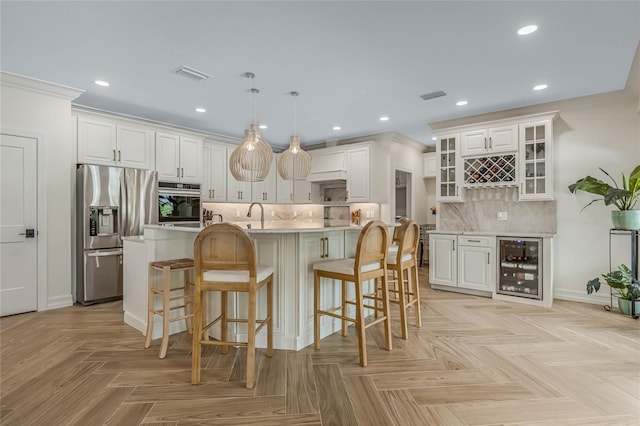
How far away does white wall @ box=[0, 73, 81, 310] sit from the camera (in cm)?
365

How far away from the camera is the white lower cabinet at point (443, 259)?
4.71m

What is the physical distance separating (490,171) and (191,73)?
13.1ft

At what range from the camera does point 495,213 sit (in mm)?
4879

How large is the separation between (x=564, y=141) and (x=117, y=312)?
5849 mm

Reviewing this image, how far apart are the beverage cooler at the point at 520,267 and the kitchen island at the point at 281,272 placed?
2478mm

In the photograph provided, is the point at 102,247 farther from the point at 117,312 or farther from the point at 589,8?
the point at 589,8

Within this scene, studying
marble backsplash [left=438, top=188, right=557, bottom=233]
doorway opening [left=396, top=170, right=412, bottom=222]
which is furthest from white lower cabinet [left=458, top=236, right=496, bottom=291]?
doorway opening [left=396, top=170, right=412, bottom=222]

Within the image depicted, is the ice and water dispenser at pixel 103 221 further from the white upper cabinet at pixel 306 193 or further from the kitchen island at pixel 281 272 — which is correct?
the white upper cabinet at pixel 306 193

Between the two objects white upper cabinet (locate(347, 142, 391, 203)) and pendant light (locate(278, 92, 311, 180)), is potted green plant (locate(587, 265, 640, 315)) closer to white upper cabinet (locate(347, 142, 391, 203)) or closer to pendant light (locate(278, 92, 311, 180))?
white upper cabinet (locate(347, 142, 391, 203))

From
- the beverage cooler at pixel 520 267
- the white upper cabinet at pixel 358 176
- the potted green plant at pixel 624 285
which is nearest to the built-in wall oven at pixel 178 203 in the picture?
the white upper cabinet at pixel 358 176

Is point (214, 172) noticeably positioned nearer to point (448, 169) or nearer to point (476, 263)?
point (448, 169)

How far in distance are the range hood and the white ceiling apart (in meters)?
1.76

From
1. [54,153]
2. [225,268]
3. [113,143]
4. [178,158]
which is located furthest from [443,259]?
[54,153]

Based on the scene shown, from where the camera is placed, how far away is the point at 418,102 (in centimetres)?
429
